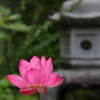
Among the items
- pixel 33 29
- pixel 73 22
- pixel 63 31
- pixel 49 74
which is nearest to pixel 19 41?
pixel 33 29

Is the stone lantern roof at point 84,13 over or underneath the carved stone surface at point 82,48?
over

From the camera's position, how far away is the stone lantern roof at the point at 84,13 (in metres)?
A: 3.26

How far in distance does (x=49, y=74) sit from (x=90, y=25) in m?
2.96

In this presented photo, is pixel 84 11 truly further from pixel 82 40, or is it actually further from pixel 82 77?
pixel 82 77

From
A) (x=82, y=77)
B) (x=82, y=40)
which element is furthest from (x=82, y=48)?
(x=82, y=77)

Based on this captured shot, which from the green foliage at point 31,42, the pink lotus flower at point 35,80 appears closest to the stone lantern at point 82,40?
the green foliage at point 31,42

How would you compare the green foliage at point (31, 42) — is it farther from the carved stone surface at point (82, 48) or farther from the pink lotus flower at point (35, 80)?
the pink lotus flower at point (35, 80)

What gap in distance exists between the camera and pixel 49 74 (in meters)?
0.56

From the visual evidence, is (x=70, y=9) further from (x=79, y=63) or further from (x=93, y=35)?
(x=79, y=63)

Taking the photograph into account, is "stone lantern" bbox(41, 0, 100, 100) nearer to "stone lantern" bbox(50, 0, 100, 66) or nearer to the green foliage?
"stone lantern" bbox(50, 0, 100, 66)

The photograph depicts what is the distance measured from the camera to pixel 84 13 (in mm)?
3367

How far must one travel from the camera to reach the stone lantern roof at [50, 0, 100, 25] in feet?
10.7

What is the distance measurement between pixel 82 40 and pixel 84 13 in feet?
1.30

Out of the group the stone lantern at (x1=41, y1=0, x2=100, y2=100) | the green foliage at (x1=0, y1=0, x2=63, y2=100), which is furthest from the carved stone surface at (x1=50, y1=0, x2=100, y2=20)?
the green foliage at (x1=0, y1=0, x2=63, y2=100)
